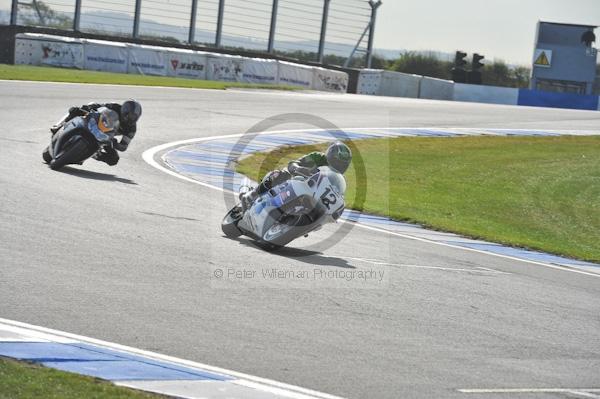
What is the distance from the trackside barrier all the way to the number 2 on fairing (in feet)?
82.4

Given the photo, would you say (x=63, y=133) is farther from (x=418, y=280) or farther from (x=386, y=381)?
(x=386, y=381)

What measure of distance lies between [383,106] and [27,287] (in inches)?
1105

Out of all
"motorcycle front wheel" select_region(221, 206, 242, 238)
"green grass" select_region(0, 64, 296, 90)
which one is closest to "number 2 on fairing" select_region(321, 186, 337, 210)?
"motorcycle front wheel" select_region(221, 206, 242, 238)

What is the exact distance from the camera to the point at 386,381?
566cm

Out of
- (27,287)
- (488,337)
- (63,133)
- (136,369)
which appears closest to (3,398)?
(136,369)

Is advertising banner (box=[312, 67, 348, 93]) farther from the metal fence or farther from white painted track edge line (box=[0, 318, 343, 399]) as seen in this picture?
white painted track edge line (box=[0, 318, 343, 399])

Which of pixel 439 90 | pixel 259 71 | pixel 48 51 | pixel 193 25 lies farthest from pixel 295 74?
pixel 48 51

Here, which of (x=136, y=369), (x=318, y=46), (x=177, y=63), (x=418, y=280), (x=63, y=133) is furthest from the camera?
(x=318, y=46)

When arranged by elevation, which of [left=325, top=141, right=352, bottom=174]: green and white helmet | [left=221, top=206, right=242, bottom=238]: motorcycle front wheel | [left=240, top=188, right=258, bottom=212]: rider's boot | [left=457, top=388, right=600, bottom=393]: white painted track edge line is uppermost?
[left=325, top=141, right=352, bottom=174]: green and white helmet

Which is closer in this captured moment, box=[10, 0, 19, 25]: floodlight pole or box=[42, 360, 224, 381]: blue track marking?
box=[42, 360, 224, 381]: blue track marking

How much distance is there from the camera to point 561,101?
4722 cm

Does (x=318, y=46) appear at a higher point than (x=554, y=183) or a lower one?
higher

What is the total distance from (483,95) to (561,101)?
12.2 feet

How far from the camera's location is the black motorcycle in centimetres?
1288
